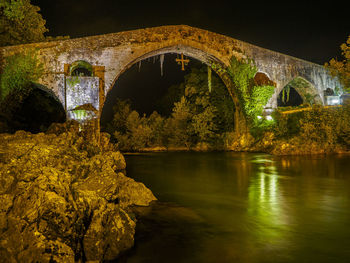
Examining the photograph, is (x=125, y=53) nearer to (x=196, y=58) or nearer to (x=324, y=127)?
(x=196, y=58)

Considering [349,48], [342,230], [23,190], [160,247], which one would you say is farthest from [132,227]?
[349,48]

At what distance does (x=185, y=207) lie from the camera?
6.99 m

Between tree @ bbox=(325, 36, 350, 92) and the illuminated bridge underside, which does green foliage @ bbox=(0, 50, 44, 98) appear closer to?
the illuminated bridge underside

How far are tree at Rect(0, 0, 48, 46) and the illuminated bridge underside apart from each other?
262 centimetres

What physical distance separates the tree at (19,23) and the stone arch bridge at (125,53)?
2633 mm

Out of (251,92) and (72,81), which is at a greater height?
(251,92)

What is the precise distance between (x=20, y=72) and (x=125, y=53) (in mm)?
5375

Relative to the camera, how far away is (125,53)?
16.9m

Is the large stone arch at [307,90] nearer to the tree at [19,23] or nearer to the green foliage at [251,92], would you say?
the green foliage at [251,92]

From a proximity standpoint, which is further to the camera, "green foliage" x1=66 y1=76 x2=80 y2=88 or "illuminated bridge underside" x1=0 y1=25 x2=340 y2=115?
"illuminated bridge underside" x1=0 y1=25 x2=340 y2=115

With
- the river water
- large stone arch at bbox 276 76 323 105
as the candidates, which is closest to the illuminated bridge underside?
large stone arch at bbox 276 76 323 105

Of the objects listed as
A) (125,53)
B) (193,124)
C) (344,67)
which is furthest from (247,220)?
(344,67)

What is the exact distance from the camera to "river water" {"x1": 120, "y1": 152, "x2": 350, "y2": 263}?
14.7ft

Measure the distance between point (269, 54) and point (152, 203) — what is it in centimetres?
1796
